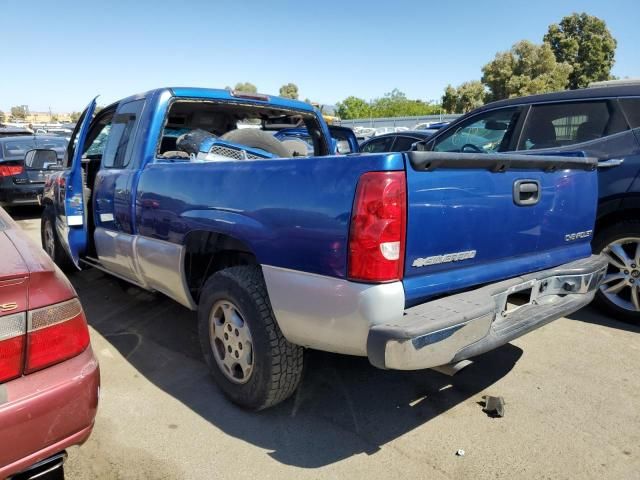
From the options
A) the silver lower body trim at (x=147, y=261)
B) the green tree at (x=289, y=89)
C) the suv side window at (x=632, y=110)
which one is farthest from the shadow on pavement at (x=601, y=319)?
the green tree at (x=289, y=89)

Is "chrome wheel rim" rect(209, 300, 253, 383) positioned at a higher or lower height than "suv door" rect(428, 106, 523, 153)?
lower

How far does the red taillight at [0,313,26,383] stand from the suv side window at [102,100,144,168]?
2211 mm

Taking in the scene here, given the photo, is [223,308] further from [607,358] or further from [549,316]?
[607,358]

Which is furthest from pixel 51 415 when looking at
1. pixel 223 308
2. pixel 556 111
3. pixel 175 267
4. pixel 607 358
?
pixel 556 111

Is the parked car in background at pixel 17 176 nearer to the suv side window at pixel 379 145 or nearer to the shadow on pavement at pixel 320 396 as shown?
the suv side window at pixel 379 145

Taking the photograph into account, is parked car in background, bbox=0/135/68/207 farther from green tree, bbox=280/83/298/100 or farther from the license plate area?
green tree, bbox=280/83/298/100

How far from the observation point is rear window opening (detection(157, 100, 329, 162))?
3.71m

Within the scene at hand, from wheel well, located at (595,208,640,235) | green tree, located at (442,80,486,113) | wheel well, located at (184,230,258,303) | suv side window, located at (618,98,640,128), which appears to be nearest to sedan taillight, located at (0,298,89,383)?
wheel well, located at (184,230,258,303)

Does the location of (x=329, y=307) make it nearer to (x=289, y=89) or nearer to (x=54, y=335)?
(x=54, y=335)

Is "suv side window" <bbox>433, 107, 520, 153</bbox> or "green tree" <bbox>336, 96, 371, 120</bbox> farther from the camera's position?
"green tree" <bbox>336, 96, 371, 120</bbox>

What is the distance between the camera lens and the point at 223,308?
114 inches

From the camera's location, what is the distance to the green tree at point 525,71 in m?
33.4

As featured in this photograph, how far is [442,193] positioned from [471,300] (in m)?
0.53

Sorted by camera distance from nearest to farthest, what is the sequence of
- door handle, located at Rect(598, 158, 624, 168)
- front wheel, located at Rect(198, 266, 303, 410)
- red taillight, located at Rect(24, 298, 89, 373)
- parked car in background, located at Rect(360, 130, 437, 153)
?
red taillight, located at Rect(24, 298, 89, 373) < front wheel, located at Rect(198, 266, 303, 410) < door handle, located at Rect(598, 158, 624, 168) < parked car in background, located at Rect(360, 130, 437, 153)
